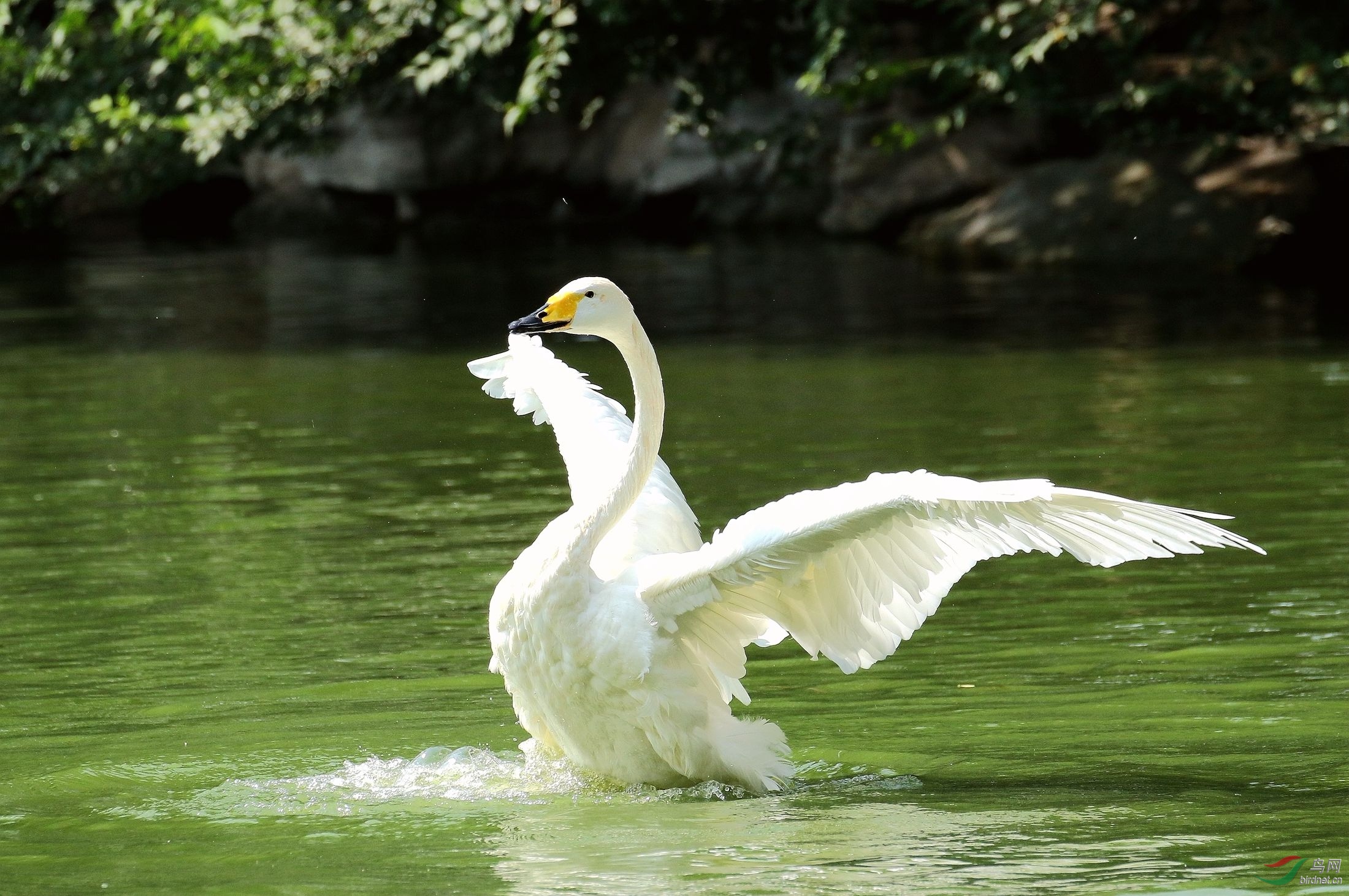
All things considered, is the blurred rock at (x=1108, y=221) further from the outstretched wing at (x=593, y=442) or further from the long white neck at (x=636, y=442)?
the long white neck at (x=636, y=442)

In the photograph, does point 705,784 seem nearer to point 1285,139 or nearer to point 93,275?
point 1285,139

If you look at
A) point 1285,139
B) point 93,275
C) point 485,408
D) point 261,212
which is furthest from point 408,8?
point 261,212

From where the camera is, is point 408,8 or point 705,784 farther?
point 408,8

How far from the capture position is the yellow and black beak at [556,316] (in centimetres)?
563

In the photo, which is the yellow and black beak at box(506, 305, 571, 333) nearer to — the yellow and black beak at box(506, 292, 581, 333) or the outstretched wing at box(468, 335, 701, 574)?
the yellow and black beak at box(506, 292, 581, 333)

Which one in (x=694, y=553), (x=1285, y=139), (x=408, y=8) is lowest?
(x=694, y=553)

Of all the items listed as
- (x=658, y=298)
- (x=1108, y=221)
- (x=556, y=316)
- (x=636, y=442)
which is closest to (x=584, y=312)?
(x=556, y=316)

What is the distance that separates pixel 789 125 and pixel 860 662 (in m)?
15.8

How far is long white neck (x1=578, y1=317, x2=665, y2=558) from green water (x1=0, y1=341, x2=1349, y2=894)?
0.81 meters

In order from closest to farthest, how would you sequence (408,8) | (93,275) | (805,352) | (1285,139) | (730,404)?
(730,404) → (805,352) → (408,8) → (1285,139) → (93,275)

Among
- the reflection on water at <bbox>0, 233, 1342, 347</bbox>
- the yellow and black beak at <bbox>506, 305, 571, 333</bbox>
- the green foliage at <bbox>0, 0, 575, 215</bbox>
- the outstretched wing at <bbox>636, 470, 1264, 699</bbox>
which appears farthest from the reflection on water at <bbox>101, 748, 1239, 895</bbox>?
the green foliage at <bbox>0, 0, 575, 215</bbox>

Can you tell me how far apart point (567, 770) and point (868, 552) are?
1.16 metres

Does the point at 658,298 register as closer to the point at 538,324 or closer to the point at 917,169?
the point at 917,169

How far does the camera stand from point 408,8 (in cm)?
1844
